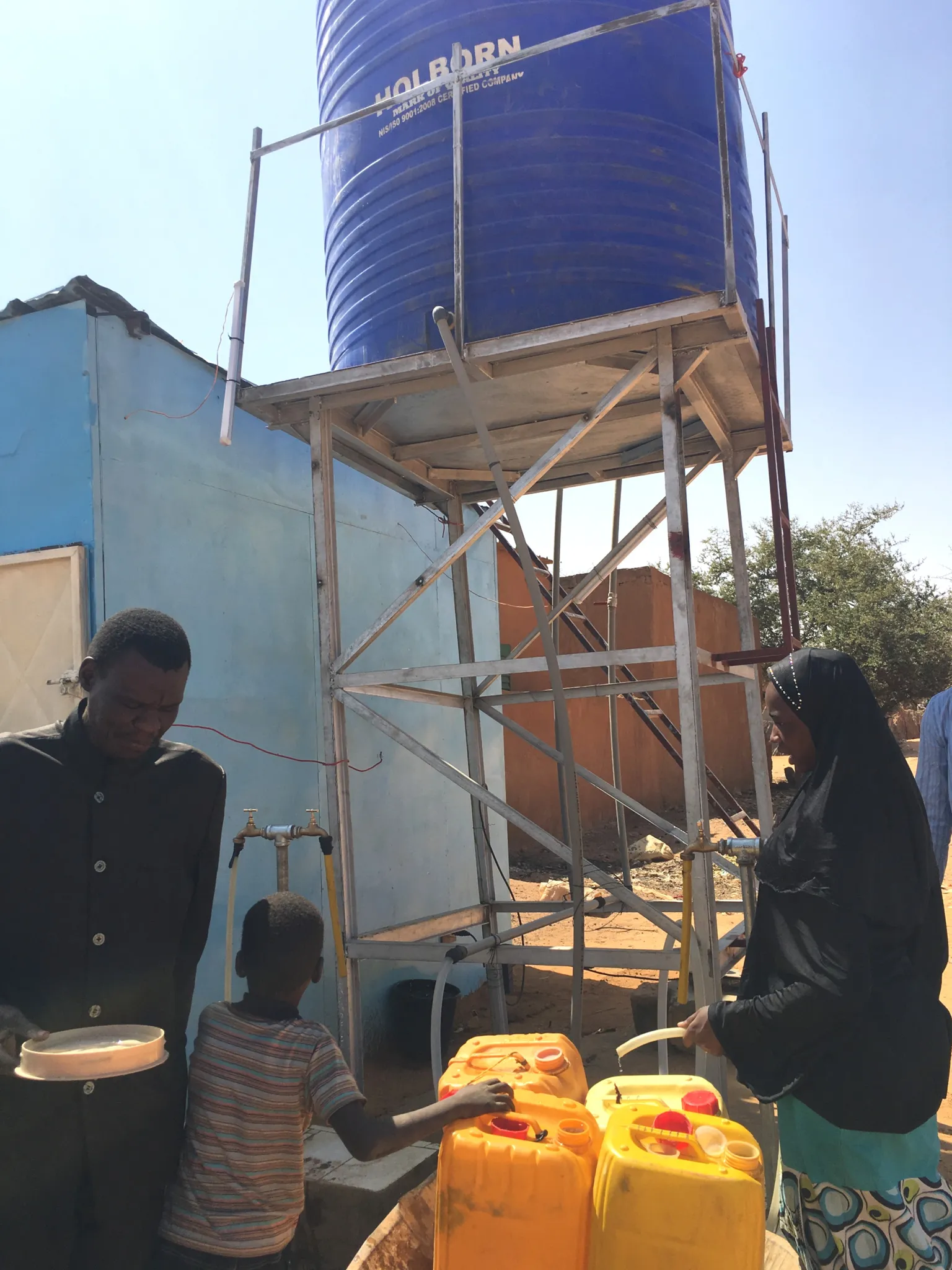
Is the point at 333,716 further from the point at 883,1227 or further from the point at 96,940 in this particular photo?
the point at 883,1227

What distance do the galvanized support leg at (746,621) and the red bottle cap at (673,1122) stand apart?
2945mm

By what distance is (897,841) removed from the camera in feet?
6.16

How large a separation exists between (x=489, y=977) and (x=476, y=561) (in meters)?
3.66

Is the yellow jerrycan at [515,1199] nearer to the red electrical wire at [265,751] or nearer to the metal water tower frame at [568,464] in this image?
the metal water tower frame at [568,464]

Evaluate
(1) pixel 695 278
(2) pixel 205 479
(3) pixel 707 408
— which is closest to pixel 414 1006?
(2) pixel 205 479

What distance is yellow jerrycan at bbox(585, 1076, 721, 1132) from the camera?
1.97 meters

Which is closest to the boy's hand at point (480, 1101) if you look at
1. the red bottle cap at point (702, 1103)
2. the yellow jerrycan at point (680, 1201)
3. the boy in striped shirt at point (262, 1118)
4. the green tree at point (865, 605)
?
the boy in striped shirt at point (262, 1118)

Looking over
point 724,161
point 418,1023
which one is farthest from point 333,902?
point 724,161

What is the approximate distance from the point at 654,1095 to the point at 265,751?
9.88 ft

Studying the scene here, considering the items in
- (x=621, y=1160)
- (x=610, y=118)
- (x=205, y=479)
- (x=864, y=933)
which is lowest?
(x=621, y=1160)

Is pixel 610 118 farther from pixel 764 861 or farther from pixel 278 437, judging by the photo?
Result: pixel 764 861

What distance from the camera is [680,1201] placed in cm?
167

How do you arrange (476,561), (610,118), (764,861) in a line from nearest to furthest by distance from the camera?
1. (764,861)
2. (610,118)
3. (476,561)

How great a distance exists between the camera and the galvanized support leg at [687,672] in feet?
11.0
